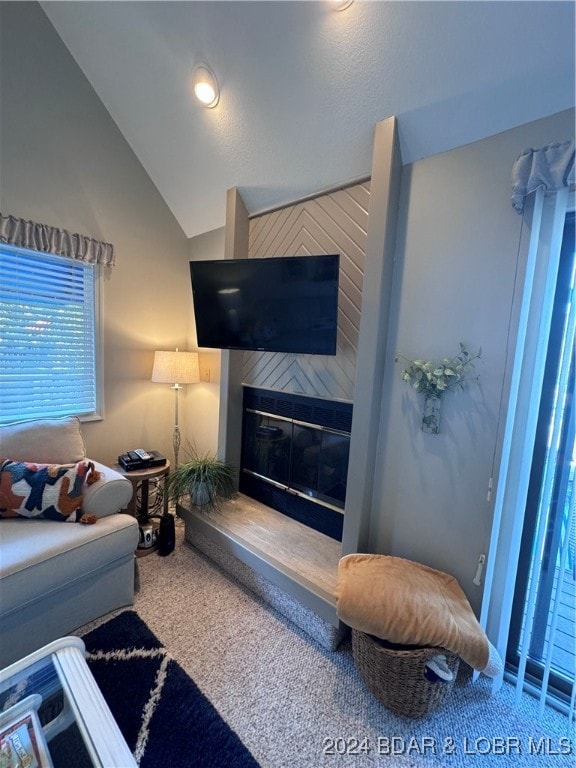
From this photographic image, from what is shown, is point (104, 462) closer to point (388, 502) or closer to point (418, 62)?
point (388, 502)

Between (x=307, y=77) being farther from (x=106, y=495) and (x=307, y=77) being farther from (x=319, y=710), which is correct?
(x=319, y=710)

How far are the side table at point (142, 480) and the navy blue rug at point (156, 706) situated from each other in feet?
2.72

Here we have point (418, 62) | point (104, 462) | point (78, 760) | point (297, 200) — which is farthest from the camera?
point (104, 462)

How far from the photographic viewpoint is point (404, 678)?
1.25m

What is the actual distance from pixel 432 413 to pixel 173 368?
195 cm

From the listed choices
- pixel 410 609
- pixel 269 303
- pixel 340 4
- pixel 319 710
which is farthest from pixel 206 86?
pixel 319 710

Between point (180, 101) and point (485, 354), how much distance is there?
2319mm

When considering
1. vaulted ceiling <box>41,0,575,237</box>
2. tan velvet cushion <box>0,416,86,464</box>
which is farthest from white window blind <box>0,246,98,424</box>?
vaulted ceiling <box>41,0,575,237</box>

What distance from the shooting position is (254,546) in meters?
1.92

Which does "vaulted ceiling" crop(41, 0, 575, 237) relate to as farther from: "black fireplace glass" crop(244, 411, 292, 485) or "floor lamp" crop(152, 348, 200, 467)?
"black fireplace glass" crop(244, 411, 292, 485)

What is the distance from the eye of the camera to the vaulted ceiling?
4.00ft

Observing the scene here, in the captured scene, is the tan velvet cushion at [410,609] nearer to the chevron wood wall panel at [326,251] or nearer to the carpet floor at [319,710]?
the carpet floor at [319,710]

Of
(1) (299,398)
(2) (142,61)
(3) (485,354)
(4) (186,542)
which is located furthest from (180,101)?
(4) (186,542)

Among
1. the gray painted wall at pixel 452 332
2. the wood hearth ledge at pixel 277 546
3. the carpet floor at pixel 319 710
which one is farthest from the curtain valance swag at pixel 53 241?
the carpet floor at pixel 319 710
